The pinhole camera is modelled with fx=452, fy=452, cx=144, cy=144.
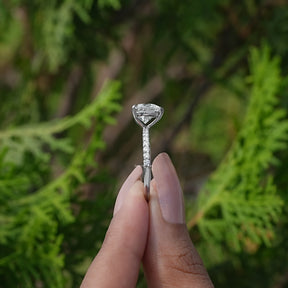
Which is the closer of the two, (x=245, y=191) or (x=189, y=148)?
(x=245, y=191)

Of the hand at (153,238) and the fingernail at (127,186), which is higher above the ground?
the fingernail at (127,186)

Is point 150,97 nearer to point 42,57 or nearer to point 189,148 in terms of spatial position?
point 189,148

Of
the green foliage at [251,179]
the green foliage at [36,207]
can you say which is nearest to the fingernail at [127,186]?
the green foliage at [36,207]

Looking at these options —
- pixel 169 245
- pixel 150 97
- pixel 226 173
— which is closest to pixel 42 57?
pixel 150 97

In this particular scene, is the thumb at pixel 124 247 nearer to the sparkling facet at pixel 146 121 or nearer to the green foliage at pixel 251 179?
the sparkling facet at pixel 146 121

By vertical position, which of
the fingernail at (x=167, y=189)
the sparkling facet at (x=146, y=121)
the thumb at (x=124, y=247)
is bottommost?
A: the thumb at (x=124, y=247)

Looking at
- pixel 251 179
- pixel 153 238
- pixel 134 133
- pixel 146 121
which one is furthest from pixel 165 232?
pixel 134 133

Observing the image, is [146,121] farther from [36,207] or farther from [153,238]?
[36,207]
